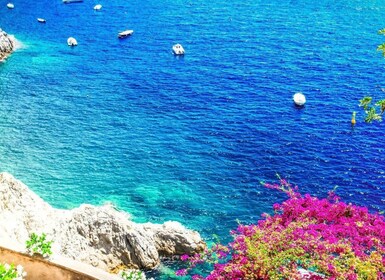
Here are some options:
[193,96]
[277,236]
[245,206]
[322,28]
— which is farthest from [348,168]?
[322,28]

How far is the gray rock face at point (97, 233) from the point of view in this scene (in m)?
42.1

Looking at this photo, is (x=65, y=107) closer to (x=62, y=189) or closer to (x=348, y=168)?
(x=62, y=189)

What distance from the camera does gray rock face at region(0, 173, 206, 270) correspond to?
4212 cm

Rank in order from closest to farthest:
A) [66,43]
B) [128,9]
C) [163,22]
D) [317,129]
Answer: [317,129] → [66,43] → [163,22] → [128,9]

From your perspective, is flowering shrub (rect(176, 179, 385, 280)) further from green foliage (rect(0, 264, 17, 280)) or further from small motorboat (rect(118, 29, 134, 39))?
small motorboat (rect(118, 29, 134, 39))

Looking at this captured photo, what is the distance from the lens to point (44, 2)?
446 feet

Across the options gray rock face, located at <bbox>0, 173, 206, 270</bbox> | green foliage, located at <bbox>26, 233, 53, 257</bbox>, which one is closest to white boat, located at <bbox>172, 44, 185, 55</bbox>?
gray rock face, located at <bbox>0, 173, 206, 270</bbox>

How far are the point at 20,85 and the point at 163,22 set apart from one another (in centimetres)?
4466

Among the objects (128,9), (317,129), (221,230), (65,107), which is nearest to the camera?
(221,230)

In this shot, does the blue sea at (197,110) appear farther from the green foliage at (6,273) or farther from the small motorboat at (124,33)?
the green foliage at (6,273)

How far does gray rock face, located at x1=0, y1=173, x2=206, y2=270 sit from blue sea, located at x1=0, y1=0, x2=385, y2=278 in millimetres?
5297

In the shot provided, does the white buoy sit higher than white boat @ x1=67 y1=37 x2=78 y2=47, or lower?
lower

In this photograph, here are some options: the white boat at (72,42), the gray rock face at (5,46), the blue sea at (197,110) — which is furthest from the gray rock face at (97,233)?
the white boat at (72,42)

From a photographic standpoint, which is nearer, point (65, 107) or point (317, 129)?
point (317, 129)
